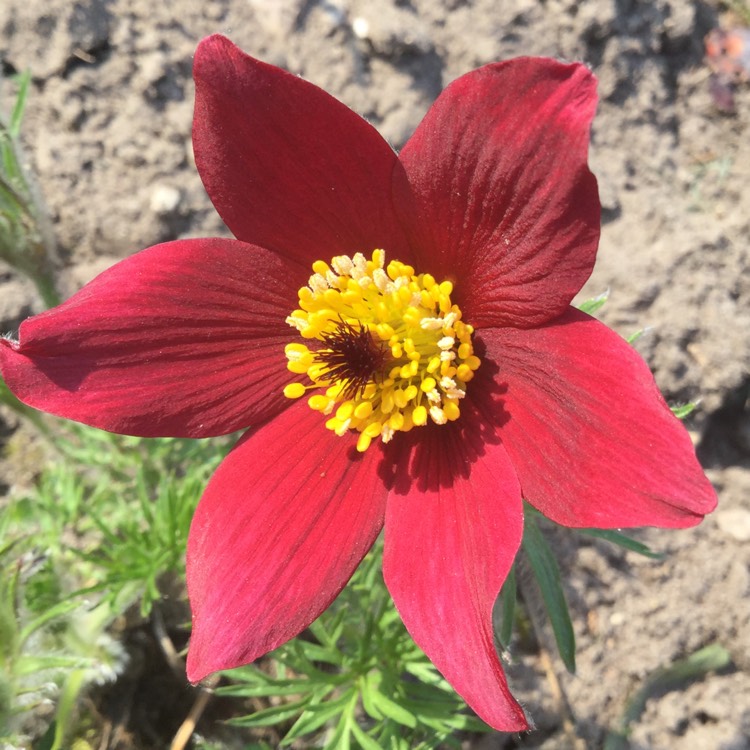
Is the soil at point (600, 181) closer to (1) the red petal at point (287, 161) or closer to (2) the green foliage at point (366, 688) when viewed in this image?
(2) the green foliage at point (366, 688)

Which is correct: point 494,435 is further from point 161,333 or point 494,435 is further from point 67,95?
point 67,95

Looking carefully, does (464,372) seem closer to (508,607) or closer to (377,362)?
(377,362)

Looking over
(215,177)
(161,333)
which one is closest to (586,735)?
(161,333)

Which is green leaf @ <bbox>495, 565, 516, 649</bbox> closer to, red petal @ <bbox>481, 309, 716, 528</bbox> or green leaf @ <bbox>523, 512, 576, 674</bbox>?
green leaf @ <bbox>523, 512, 576, 674</bbox>

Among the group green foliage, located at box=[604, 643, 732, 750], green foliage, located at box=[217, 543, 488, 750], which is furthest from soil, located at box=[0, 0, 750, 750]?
green foliage, located at box=[217, 543, 488, 750]

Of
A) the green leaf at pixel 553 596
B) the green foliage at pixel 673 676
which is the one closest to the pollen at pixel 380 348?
the green leaf at pixel 553 596

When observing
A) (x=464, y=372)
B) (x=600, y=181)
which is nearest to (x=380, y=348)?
(x=464, y=372)

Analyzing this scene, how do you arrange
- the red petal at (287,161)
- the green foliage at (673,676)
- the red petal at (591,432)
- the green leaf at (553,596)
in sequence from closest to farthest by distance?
the red petal at (591,432)
the red petal at (287,161)
the green leaf at (553,596)
the green foliage at (673,676)
